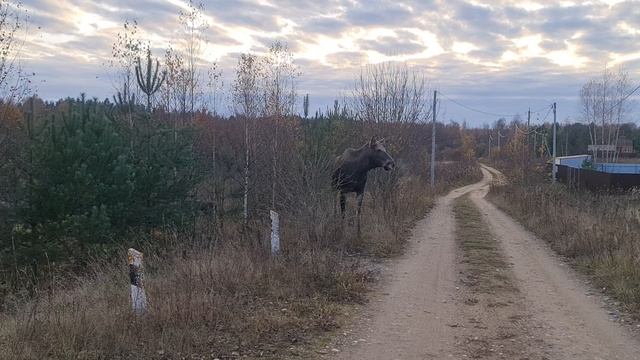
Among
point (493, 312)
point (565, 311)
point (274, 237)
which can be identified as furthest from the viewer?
point (274, 237)

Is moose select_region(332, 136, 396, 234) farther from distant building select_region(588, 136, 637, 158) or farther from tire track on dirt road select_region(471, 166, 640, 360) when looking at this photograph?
distant building select_region(588, 136, 637, 158)

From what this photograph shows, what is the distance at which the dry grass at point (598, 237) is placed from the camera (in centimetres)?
924

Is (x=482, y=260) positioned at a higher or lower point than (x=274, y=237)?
lower

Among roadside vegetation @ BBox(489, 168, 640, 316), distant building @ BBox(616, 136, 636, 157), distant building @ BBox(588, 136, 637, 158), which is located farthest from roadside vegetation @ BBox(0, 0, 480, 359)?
distant building @ BBox(616, 136, 636, 157)

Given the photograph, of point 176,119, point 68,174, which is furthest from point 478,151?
point 68,174

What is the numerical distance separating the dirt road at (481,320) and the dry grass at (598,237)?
0.47 meters

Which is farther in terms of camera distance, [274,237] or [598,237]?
[598,237]

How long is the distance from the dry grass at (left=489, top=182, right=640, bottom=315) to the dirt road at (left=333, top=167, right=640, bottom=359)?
1.55 ft

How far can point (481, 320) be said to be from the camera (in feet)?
24.0

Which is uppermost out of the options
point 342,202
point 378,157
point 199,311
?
point 378,157

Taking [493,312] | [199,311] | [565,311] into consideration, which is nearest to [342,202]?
[493,312]

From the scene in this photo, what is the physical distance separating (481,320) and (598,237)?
628 cm

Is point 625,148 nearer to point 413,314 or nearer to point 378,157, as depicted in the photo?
point 378,157

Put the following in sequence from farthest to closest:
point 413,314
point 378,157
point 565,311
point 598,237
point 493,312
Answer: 1. point 378,157
2. point 598,237
3. point 565,311
4. point 493,312
5. point 413,314
